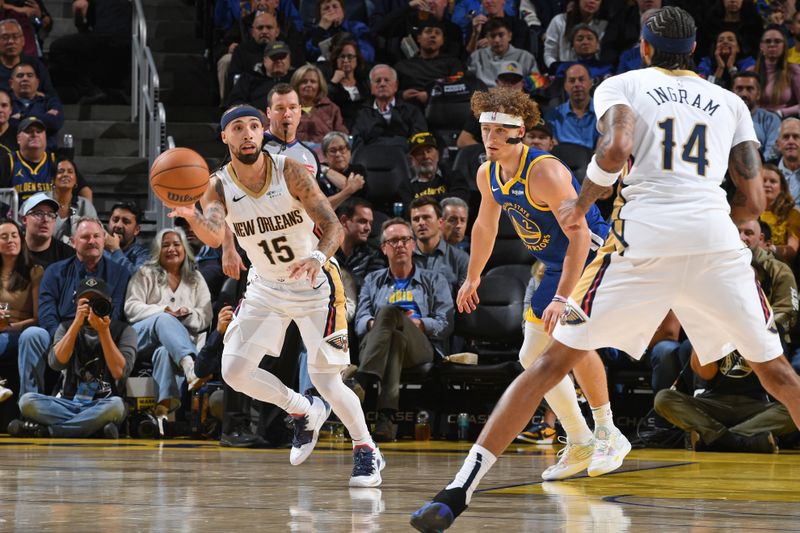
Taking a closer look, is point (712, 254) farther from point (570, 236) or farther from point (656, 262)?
point (570, 236)

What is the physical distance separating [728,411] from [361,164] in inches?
172

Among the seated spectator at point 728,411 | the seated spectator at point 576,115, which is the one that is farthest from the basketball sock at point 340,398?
the seated spectator at point 576,115

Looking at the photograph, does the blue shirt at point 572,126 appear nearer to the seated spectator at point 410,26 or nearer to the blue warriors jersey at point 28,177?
the seated spectator at point 410,26

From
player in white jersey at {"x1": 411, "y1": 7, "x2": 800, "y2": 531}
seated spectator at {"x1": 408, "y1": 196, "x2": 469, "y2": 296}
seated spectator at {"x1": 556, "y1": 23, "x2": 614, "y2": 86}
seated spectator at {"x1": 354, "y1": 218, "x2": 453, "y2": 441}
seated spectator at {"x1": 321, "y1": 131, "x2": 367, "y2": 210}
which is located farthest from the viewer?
seated spectator at {"x1": 556, "y1": 23, "x2": 614, "y2": 86}

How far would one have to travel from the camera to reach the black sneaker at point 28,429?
31.2 feet

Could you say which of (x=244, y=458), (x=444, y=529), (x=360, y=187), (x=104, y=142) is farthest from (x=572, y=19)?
(x=444, y=529)

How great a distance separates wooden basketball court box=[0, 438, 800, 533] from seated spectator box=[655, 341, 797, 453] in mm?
498

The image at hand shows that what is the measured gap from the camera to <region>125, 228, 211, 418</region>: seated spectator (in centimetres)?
980

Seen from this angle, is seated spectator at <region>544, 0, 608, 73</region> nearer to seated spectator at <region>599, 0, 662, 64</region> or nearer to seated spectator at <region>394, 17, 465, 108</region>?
seated spectator at <region>599, 0, 662, 64</region>

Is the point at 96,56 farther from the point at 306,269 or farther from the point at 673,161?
the point at 673,161

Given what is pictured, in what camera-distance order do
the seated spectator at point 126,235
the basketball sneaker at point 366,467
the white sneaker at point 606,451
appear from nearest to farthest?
the basketball sneaker at point 366,467 < the white sneaker at point 606,451 < the seated spectator at point 126,235

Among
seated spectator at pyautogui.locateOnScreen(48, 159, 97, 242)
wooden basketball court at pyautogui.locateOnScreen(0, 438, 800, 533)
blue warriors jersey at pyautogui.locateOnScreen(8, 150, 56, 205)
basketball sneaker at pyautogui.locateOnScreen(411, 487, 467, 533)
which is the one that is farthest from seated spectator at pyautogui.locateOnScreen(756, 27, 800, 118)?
basketball sneaker at pyautogui.locateOnScreen(411, 487, 467, 533)

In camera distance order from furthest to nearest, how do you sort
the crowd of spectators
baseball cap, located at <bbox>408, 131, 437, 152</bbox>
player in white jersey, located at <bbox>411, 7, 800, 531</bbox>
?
baseball cap, located at <bbox>408, 131, 437, 152</bbox> → the crowd of spectators → player in white jersey, located at <bbox>411, 7, 800, 531</bbox>

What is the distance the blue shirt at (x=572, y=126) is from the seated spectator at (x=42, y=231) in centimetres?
486
